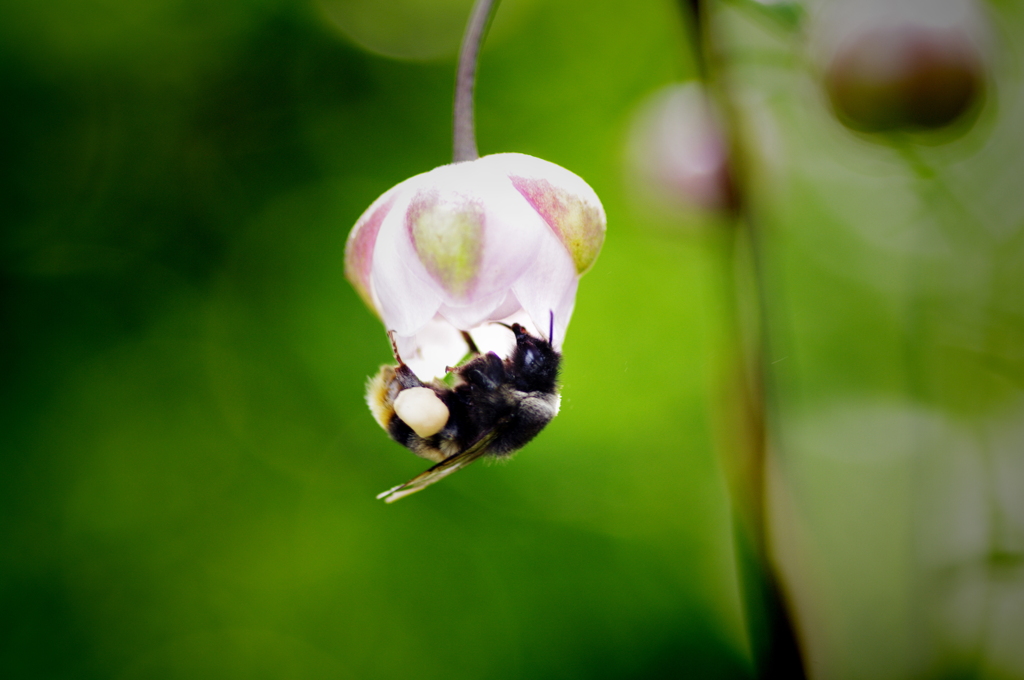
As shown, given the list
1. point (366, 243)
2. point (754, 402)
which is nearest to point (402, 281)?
point (366, 243)

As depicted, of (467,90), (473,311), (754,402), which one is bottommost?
(754,402)

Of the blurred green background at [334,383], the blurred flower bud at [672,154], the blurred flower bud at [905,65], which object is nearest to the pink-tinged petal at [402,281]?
the blurred flower bud at [672,154]

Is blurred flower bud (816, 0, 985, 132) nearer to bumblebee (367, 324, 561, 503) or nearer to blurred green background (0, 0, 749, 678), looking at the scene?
bumblebee (367, 324, 561, 503)

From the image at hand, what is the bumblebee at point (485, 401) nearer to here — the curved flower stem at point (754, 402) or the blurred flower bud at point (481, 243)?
the blurred flower bud at point (481, 243)

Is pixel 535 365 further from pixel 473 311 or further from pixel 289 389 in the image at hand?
pixel 289 389

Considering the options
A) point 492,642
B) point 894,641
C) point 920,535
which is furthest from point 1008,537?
point 492,642

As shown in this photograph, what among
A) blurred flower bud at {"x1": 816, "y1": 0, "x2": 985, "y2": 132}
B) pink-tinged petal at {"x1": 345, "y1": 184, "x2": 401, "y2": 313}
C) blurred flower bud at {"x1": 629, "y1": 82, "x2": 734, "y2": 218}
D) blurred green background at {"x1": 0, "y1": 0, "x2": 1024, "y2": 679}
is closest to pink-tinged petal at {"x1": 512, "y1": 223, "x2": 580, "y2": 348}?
pink-tinged petal at {"x1": 345, "y1": 184, "x2": 401, "y2": 313}
